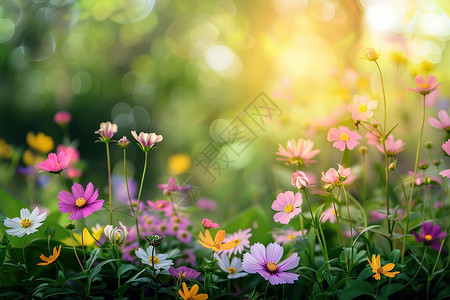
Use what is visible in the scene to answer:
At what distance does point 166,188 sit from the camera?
624 millimetres

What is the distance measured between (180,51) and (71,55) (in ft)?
2.89

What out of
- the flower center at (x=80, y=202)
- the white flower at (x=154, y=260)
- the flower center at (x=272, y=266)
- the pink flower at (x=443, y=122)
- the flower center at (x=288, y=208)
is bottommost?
the flower center at (x=272, y=266)

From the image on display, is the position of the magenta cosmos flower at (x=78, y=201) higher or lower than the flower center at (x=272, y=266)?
higher

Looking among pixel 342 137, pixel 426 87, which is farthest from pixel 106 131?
pixel 426 87

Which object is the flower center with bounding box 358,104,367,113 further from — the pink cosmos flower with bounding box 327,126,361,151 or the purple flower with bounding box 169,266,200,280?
the purple flower with bounding box 169,266,200,280

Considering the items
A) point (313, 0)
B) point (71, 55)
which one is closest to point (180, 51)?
point (71, 55)

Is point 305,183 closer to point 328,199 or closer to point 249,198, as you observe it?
point 328,199

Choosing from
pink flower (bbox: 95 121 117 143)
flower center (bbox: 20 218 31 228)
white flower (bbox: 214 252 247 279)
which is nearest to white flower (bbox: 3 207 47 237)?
flower center (bbox: 20 218 31 228)

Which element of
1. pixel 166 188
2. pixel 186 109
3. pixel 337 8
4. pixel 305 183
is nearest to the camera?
pixel 305 183

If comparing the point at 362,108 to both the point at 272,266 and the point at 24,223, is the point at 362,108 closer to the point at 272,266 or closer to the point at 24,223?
the point at 272,266

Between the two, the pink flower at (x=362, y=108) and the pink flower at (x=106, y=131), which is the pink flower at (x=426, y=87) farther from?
the pink flower at (x=106, y=131)

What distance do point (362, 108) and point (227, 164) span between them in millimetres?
399

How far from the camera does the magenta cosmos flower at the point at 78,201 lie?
19.7 inches

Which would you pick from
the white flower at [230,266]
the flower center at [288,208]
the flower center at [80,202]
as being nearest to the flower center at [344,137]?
the flower center at [288,208]
